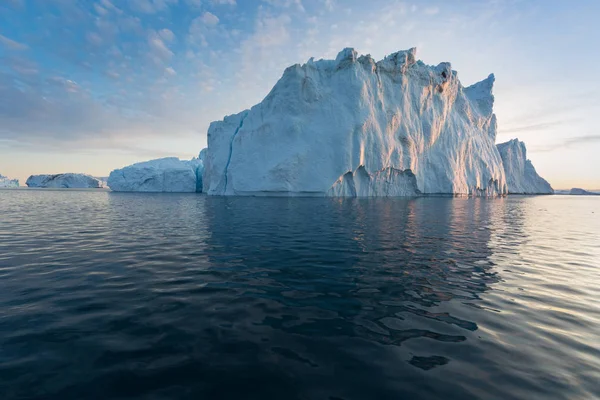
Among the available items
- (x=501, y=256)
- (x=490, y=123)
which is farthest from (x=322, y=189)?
(x=490, y=123)

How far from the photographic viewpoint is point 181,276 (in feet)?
21.6

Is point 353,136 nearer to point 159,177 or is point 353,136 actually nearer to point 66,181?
point 159,177

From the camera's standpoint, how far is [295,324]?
4.38 meters

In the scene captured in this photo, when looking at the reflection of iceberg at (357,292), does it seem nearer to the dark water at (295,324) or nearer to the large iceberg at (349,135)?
the dark water at (295,324)

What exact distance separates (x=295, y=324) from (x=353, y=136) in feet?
121

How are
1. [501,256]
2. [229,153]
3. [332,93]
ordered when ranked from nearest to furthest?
[501,256] < [332,93] < [229,153]

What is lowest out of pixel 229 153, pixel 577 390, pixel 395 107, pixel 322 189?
pixel 577 390

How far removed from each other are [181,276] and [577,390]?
6.76 metres

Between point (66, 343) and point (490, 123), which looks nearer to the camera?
point (66, 343)

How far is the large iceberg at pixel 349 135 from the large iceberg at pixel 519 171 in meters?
33.1

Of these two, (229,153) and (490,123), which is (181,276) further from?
(490,123)

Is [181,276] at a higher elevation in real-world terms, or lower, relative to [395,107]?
lower

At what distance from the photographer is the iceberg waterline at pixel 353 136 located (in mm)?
38500

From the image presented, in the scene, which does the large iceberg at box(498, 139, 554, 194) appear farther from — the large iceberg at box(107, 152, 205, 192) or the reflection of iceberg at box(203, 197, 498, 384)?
the reflection of iceberg at box(203, 197, 498, 384)
